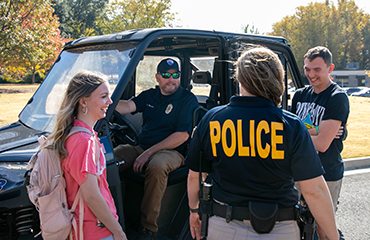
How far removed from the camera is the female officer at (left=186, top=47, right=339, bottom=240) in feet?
5.02

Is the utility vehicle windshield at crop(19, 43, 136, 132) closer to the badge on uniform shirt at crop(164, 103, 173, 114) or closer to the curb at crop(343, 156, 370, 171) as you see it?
the badge on uniform shirt at crop(164, 103, 173, 114)

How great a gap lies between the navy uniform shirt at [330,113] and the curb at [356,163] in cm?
383

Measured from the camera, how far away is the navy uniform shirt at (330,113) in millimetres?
2631

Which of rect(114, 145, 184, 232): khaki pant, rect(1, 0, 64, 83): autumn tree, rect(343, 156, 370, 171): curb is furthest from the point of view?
rect(1, 0, 64, 83): autumn tree

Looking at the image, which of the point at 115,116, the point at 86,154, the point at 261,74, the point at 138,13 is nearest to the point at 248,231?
the point at 261,74

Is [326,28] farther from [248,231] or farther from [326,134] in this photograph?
[248,231]

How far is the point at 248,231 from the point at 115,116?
1468 mm

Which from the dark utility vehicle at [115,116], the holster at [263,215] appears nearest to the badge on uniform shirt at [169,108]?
the dark utility vehicle at [115,116]

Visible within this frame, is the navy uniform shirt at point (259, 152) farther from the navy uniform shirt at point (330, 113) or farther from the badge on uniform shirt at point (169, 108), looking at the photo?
the badge on uniform shirt at point (169, 108)

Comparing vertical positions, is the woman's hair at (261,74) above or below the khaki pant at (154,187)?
above

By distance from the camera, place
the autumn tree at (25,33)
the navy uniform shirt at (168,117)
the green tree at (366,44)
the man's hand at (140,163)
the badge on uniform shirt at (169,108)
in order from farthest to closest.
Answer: the green tree at (366,44)
the autumn tree at (25,33)
the badge on uniform shirt at (169,108)
the navy uniform shirt at (168,117)
the man's hand at (140,163)

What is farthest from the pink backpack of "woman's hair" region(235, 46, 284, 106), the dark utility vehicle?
"woman's hair" region(235, 46, 284, 106)

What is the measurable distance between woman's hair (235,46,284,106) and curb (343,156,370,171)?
527cm

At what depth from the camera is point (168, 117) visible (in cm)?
335
